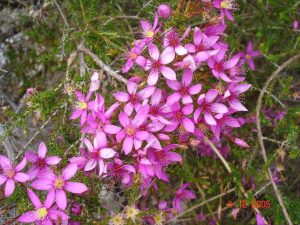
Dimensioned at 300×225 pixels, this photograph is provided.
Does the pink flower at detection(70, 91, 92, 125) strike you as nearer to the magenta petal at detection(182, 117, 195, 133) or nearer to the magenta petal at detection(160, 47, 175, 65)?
the magenta petal at detection(160, 47, 175, 65)

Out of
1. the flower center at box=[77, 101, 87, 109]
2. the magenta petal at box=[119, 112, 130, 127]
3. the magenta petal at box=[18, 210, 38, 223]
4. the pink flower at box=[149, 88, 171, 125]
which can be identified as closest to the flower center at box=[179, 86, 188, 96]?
the pink flower at box=[149, 88, 171, 125]

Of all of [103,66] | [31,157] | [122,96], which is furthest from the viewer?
[103,66]

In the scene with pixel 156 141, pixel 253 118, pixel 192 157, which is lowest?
pixel 192 157

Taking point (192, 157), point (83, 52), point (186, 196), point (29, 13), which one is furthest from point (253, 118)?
point (29, 13)

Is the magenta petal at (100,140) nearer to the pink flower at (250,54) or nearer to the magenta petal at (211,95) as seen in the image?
the magenta petal at (211,95)

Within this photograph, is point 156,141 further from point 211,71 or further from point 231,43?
point 231,43

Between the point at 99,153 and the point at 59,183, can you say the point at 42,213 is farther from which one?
the point at 99,153
